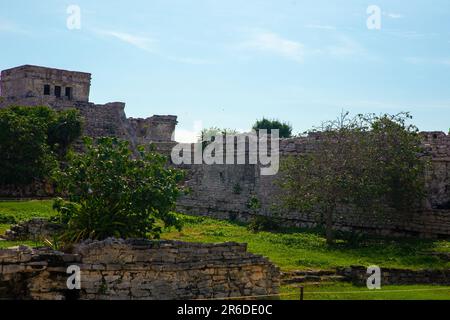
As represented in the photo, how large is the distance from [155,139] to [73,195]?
26.5 metres

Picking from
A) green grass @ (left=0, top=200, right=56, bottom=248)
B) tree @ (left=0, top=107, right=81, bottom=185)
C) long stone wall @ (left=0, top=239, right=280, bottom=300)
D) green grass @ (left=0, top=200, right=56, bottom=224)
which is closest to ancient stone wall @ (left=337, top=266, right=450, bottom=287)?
long stone wall @ (left=0, top=239, right=280, bottom=300)

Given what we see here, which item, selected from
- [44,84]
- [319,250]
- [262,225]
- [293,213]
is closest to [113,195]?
[319,250]

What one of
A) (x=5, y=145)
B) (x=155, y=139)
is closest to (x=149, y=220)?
(x=5, y=145)

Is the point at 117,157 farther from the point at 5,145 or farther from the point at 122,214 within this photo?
the point at 5,145

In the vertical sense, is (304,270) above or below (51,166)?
below

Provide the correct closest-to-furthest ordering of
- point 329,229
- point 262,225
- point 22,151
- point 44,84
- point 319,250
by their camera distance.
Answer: point 319,250
point 329,229
point 262,225
point 22,151
point 44,84

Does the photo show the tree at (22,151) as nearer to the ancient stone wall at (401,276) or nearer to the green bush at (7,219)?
the green bush at (7,219)

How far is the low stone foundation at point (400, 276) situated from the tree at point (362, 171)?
4454mm

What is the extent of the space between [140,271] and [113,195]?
254 centimetres

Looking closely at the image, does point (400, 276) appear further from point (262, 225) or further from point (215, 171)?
point (215, 171)

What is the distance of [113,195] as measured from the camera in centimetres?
1568

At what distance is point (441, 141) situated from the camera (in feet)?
79.0

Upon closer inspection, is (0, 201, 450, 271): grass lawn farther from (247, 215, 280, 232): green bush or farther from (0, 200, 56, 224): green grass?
(247, 215, 280, 232): green bush

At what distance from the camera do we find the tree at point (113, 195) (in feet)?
50.7
